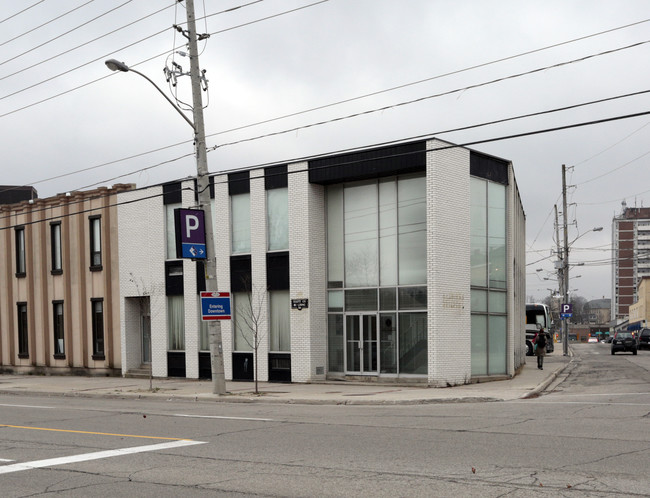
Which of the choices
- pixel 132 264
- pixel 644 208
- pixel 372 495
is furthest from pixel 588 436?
pixel 644 208

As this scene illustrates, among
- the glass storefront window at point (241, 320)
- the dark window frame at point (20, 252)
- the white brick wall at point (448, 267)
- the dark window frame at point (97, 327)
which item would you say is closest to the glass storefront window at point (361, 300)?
the white brick wall at point (448, 267)

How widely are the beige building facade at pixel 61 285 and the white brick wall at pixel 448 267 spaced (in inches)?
555

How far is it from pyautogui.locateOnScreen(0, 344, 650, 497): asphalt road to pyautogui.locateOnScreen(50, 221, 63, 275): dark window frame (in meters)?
15.8

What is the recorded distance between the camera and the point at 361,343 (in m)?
24.4

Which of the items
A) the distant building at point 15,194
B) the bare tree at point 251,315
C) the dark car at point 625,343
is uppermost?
the distant building at point 15,194

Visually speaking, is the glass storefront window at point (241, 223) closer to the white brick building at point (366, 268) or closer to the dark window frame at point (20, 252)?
the white brick building at point (366, 268)

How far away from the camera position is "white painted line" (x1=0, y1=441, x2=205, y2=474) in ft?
32.0

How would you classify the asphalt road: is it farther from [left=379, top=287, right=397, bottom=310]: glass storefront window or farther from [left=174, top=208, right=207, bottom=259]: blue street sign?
[left=379, top=287, right=397, bottom=310]: glass storefront window

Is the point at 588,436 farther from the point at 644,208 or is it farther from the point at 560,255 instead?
the point at 644,208

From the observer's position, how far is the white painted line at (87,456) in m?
9.77

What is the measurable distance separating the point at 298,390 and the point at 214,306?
3.70 meters

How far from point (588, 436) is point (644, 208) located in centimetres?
20430

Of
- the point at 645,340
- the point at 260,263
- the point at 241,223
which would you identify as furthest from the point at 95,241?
the point at 645,340

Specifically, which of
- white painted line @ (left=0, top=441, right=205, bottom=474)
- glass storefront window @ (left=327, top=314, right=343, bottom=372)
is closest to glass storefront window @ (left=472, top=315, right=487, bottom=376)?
glass storefront window @ (left=327, top=314, right=343, bottom=372)
